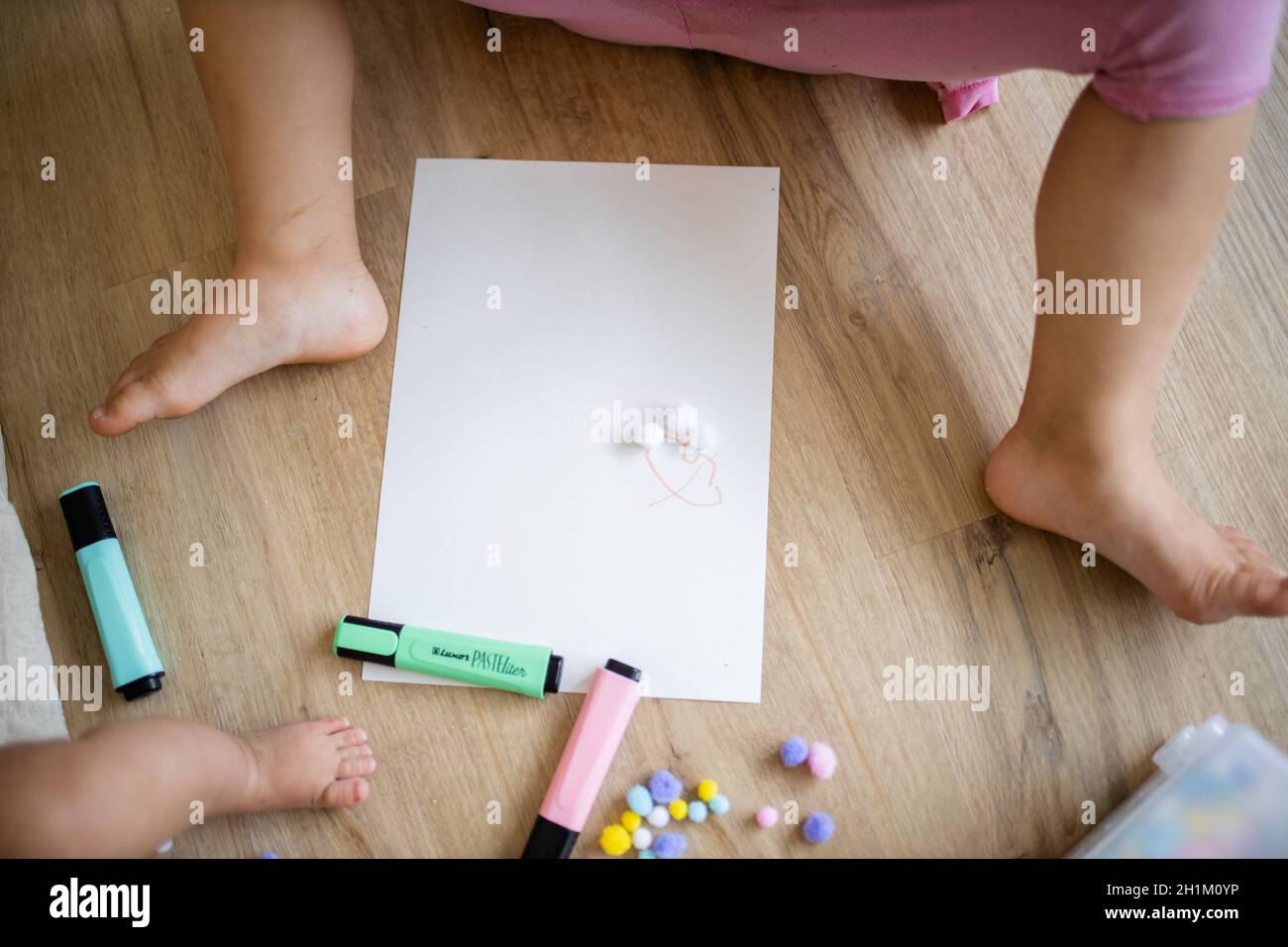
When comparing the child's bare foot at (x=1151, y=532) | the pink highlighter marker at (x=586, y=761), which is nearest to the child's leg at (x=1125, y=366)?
the child's bare foot at (x=1151, y=532)

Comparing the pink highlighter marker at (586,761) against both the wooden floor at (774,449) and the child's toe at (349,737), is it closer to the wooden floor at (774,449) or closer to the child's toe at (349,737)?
the wooden floor at (774,449)

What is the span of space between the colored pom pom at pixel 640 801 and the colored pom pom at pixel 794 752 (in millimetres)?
99

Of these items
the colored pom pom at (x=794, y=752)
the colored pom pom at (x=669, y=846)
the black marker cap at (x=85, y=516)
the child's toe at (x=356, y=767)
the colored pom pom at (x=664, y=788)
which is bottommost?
the colored pom pom at (x=669, y=846)

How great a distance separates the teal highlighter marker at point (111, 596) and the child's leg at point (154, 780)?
55mm

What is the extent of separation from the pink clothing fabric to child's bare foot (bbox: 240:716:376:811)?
1.75 ft

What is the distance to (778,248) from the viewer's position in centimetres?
72

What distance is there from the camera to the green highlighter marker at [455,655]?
0.66 m

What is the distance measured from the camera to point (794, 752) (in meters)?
0.64

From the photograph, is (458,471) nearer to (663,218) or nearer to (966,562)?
(663,218)

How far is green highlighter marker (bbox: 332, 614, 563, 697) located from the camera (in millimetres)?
658

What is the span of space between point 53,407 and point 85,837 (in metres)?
0.35

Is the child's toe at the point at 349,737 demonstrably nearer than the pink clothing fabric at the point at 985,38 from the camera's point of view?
No

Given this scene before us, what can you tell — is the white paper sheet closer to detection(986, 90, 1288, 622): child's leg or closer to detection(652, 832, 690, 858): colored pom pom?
detection(652, 832, 690, 858): colored pom pom

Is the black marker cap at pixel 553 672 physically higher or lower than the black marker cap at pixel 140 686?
higher
